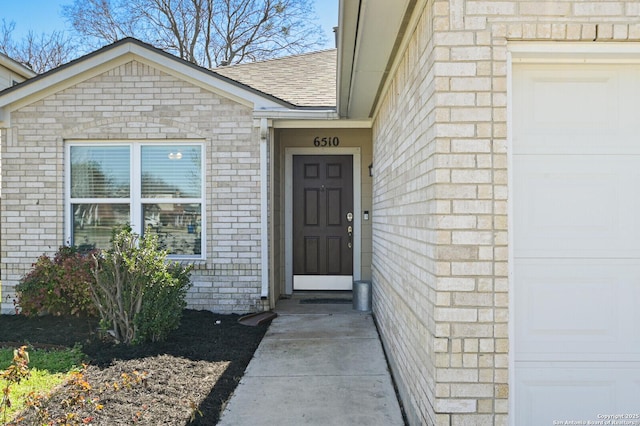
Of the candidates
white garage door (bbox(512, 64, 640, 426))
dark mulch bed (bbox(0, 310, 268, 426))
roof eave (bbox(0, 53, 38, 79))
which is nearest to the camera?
white garage door (bbox(512, 64, 640, 426))

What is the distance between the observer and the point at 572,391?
102 inches

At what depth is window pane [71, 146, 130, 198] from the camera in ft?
21.4

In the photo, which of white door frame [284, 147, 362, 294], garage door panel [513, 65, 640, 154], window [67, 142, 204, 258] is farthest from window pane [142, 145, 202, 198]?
garage door panel [513, 65, 640, 154]

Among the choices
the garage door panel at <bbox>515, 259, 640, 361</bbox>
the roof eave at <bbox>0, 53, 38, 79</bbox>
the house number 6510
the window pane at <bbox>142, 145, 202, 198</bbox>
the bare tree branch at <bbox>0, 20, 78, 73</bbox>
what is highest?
the bare tree branch at <bbox>0, 20, 78, 73</bbox>

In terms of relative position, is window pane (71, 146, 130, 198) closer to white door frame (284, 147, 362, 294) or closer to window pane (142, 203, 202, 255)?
window pane (142, 203, 202, 255)

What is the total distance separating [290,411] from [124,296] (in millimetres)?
2214

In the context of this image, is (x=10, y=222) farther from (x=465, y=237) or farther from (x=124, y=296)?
(x=465, y=237)

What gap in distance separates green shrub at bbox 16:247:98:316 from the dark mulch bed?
0.16 meters

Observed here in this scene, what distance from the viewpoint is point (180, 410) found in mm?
3307

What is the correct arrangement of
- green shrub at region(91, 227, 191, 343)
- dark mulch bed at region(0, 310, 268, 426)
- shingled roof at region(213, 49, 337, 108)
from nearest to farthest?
dark mulch bed at region(0, 310, 268, 426)
green shrub at region(91, 227, 191, 343)
shingled roof at region(213, 49, 337, 108)

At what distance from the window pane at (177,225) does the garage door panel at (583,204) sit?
4779 millimetres

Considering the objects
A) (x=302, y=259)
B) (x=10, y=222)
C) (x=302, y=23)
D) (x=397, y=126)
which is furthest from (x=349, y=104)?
(x=302, y=23)

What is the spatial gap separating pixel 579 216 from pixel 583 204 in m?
0.07

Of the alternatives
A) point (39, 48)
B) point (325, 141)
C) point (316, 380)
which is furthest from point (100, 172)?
point (39, 48)
